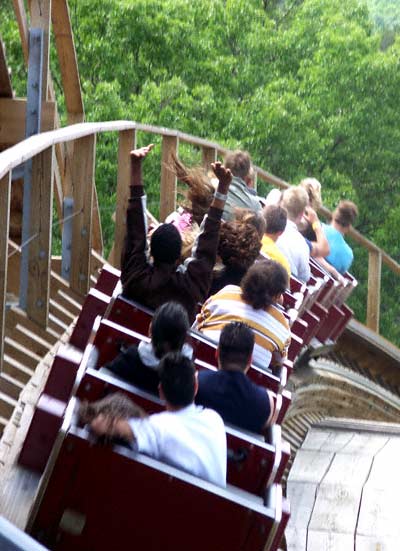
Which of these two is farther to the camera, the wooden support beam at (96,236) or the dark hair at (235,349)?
the wooden support beam at (96,236)

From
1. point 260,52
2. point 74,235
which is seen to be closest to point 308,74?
point 260,52

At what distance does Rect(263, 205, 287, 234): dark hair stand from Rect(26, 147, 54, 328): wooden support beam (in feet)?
8.52

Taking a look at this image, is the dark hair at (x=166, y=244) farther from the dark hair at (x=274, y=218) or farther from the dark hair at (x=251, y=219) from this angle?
the dark hair at (x=274, y=218)

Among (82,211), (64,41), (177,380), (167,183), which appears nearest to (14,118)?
(64,41)

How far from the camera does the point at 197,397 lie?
4527 millimetres

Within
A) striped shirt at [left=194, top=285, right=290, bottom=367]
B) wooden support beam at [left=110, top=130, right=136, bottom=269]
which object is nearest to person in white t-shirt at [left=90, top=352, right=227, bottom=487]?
striped shirt at [left=194, top=285, right=290, bottom=367]

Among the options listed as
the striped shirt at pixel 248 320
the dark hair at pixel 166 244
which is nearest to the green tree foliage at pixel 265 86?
the striped shirt at pixel 248 320

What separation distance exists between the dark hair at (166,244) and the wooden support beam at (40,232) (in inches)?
20.7

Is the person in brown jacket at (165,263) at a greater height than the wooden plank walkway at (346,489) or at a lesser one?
greater

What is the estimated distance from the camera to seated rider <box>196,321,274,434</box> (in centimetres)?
454

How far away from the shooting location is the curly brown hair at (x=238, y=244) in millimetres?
6609

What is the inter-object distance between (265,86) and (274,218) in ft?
64.2

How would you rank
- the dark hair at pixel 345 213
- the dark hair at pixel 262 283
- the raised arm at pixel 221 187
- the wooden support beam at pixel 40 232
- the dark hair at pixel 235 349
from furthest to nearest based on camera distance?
1. the dark hair at pixel 345 213
2. the dark hair at pixel 262 283
3. the wooden support beam at pixel 40 232
4. the raised arm at pixel 221 187
5. the dark hair at pixel 235 349

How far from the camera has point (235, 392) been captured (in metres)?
4.55
